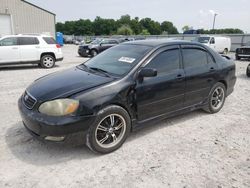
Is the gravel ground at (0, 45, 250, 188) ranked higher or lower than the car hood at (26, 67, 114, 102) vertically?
lower

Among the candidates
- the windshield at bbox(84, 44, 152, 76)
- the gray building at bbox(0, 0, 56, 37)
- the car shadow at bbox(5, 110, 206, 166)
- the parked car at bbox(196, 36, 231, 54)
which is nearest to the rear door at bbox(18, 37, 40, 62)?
the windshield at bbox(84, 44, 152, 76)

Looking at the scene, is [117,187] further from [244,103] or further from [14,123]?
[244,103]

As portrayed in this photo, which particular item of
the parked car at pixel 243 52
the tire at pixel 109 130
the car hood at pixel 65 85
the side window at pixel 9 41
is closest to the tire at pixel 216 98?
the tire at pixel 109 130

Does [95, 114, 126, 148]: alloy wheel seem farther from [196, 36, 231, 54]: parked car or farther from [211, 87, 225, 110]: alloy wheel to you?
[196, 36, 231, 54]: parked car

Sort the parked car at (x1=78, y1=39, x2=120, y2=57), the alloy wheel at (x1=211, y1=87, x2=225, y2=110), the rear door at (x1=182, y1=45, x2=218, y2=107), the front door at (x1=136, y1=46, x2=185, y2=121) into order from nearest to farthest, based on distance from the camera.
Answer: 1. the front door at (x1=136, y1=46, x2=185, y2=121)
2. the rear door at (x1=182, y1=45, x2=218, y2=107)
3. the alloy wheel at (x1=211, y1=87, x2=225, y2=110)
4. the parked car at (x1=78, y1=39, x2=120, y2=57)

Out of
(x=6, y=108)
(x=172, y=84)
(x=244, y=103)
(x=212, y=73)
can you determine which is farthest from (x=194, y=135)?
(x=6, y=108)

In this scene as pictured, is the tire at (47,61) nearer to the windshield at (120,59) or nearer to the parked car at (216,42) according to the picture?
the windshield at (120,59)

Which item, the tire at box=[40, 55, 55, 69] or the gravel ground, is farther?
the tire at box=[40, 55, 55, 69]

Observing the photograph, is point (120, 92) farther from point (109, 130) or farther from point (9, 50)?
point (9, 50)

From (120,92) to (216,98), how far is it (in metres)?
2.71

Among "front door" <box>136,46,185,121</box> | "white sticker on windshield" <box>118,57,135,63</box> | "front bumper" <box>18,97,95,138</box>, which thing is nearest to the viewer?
"front bumper" <box>18,97,95,138</box>

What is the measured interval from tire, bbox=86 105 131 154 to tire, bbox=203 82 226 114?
223cm

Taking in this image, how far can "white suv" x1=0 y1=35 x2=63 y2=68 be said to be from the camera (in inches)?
410

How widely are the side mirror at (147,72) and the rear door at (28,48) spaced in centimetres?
901
